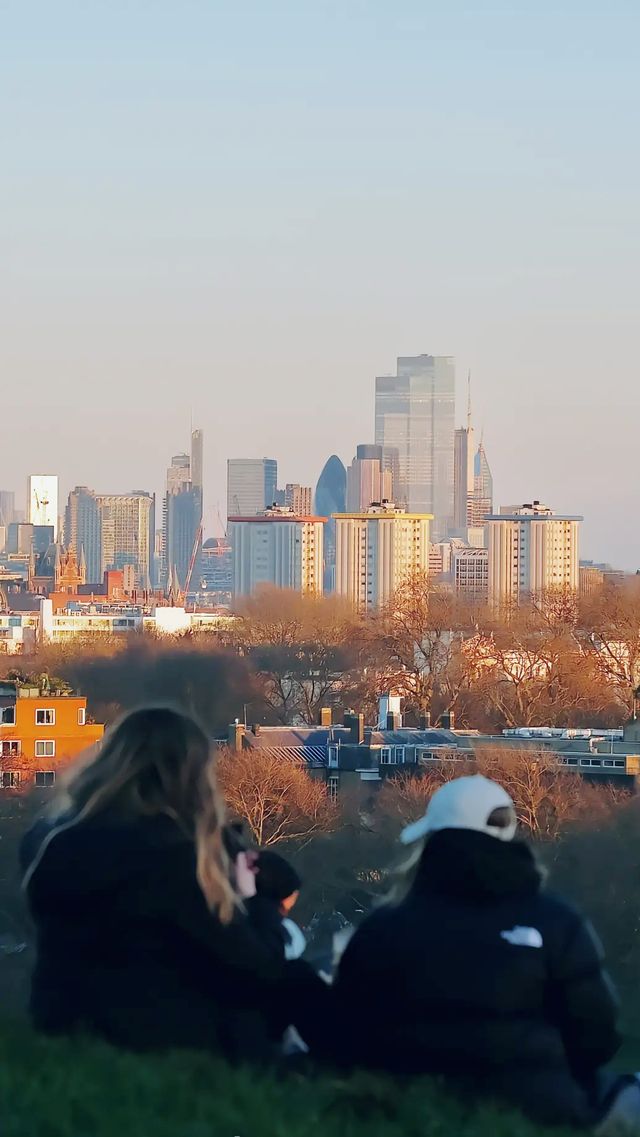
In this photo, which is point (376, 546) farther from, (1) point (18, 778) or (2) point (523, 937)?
(2) point (523, 937)

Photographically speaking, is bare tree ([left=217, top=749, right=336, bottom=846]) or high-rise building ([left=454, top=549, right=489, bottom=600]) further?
high-rise building ([left=454, top=549, right=489, bottom=600])

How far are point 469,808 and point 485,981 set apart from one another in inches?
14.2

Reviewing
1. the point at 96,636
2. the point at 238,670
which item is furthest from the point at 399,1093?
the point at 96,636

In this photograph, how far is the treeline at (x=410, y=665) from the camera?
183ft

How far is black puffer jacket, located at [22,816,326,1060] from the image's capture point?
5211mm

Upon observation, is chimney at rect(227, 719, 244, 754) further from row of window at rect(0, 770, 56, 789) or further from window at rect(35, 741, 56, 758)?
row of window at rect(0, 770, 56, 789)

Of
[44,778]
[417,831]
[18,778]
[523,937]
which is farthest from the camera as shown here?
[18,778]

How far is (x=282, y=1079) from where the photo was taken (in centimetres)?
511

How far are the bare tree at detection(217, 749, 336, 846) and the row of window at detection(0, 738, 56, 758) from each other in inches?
136

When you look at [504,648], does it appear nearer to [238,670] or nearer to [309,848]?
[238,670]

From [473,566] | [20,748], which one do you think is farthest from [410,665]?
[473,566]

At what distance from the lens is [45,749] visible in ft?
126

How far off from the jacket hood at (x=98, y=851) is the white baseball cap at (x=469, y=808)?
0.55 meters

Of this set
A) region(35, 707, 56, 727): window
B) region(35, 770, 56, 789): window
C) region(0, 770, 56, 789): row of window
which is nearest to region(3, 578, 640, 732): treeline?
region(35, 707, 56, 727): window
